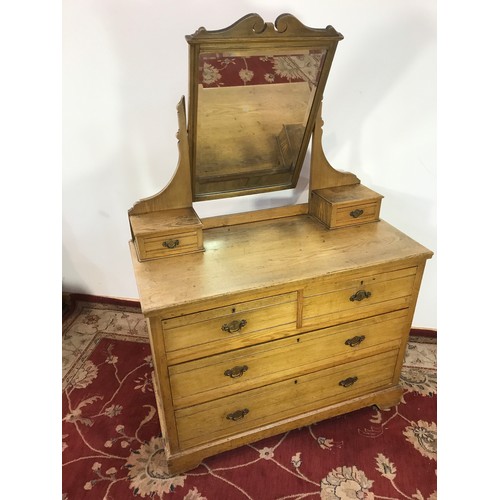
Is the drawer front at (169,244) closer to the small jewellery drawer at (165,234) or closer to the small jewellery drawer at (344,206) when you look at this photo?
the small jewellery drawer at (165,234)

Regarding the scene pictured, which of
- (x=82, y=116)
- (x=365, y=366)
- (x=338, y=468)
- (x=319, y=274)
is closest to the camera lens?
(x=319, y=274)

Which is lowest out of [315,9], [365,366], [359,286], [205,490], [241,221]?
[205,490]

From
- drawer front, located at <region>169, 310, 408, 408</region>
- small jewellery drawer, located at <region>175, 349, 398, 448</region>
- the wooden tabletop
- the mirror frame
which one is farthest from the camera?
small jewellery drawer, located at <region>175, 349, 398, 448</region>

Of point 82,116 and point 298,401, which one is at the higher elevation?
point 82,116

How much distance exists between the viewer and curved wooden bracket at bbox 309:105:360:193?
1.79 meters

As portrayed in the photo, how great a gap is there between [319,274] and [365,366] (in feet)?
2.12

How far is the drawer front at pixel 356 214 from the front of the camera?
71.4 inches

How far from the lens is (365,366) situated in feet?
6.16

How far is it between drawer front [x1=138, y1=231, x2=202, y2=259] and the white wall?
0.59 m

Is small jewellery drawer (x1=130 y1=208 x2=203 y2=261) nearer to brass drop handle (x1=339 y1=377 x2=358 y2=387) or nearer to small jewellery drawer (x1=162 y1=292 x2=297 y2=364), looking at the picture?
small jewellery drawer (x1=162 y1=292 x2=297 y2=364)

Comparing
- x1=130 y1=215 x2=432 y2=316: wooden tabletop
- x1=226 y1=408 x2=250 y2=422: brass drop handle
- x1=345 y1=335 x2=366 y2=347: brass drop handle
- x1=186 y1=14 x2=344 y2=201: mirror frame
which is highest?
x1=186 y1=14 x2=344 y2=201: mirror frame

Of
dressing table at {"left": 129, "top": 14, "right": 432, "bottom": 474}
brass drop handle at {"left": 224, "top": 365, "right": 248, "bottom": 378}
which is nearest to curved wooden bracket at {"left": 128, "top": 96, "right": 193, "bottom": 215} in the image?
dressing table at {"left": 129, "top": 14, "right": 432, "bottom": 474}
